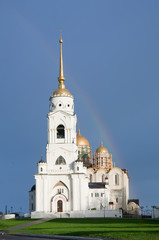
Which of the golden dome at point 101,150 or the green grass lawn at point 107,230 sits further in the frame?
the golden dome at point 101,150

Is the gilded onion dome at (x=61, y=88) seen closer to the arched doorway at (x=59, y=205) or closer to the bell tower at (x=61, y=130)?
the bell tower at (x=61, y=130)

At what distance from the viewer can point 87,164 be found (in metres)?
102

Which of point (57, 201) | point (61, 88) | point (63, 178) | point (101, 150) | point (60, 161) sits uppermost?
point (61, 88)

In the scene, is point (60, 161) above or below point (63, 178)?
above

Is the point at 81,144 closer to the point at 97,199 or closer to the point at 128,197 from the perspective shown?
the point at 128,197

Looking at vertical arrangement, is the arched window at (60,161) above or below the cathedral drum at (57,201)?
above

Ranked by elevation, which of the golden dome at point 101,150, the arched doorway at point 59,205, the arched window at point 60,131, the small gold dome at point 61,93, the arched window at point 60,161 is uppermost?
the small gold dome at point 61,93

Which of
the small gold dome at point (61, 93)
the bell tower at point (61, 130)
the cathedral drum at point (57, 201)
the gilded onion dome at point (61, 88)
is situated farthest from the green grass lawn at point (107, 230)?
the gilded onion dome at point (61, 88)

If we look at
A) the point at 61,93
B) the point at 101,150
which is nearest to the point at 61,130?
the point at 61,93

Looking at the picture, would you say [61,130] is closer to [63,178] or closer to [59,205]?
[63,178]

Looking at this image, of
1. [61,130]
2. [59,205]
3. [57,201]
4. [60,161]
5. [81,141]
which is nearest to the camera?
[57,201]

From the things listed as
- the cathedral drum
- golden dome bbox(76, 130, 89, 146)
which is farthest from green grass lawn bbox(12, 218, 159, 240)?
golden dome bbox(76, 130, 89, 146)

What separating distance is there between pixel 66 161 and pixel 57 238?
4575cm

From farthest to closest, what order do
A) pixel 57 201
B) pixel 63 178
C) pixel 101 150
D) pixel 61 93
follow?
pixel 101 150
pixel 61 93
pixel 63 178
pixel 57 201
